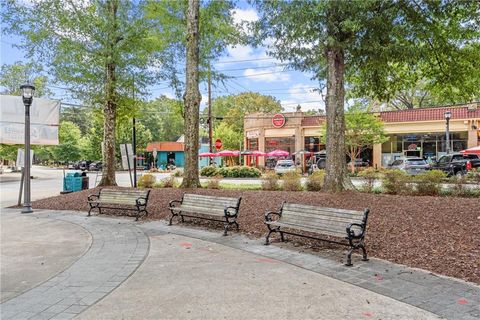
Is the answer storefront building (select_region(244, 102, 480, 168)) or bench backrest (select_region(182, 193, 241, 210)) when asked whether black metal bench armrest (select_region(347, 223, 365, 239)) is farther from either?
storefront building (select_region(244, 102, 480, 168))

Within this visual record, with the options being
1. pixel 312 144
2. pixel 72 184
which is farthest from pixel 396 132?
pixel 72 184

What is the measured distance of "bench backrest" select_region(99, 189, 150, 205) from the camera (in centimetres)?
1067

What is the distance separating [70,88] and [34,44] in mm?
2177

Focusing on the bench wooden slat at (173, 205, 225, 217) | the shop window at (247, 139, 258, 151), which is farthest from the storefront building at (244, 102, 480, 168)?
the bench wooden slat at (173, 205, 225, 217)

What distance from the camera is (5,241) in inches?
321

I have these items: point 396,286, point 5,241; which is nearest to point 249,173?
point 5,241

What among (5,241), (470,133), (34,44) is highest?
(34,44)

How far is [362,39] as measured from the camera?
11.2 meters

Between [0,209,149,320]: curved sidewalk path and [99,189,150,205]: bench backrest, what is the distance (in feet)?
6.91

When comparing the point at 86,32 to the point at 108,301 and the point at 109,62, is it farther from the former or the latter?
the point at 108,301

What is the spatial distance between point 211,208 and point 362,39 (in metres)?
6.86

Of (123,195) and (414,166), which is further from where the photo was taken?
(414,166)

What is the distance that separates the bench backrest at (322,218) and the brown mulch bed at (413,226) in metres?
0.48

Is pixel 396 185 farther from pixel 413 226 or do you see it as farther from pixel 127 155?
pixel 127 155
